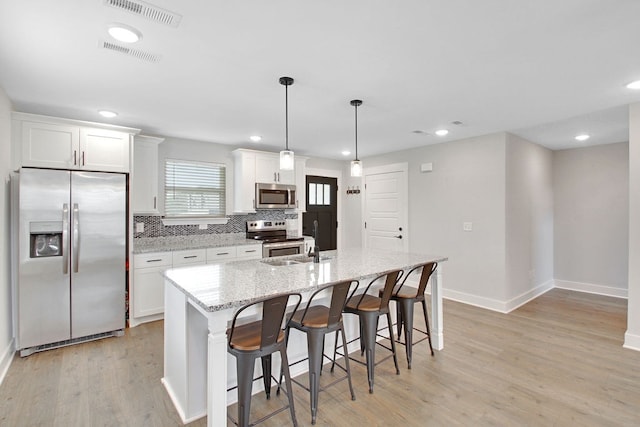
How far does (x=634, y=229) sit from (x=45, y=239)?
5652mm

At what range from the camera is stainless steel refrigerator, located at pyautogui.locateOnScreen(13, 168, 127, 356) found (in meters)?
2.95

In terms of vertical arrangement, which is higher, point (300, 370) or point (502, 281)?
point (502, 281)

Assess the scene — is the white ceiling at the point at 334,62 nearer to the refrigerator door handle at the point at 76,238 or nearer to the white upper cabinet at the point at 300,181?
the refrigerator door handle at the point at 76,238

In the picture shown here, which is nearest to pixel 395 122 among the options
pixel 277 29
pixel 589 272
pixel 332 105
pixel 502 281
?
pixel 332 105

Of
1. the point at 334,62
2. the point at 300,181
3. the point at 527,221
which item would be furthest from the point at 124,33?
the point at 527,221

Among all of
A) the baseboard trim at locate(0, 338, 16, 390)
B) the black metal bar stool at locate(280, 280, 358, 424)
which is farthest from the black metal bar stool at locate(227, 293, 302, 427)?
the baseboard trim at locate(0, 338, 16, 390)

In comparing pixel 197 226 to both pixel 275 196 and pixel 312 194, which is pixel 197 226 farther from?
pixel 312 194

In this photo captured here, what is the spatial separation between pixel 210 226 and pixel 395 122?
9.72 ft

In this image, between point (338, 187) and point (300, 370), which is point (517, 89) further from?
point (338, 187)

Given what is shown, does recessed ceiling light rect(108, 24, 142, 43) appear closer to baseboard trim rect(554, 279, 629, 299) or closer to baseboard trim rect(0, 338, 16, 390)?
baseboard trim rect(0, 338, 16, 390)

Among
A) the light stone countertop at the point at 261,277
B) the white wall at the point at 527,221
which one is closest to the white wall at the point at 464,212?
the white wall at the point at 527,221

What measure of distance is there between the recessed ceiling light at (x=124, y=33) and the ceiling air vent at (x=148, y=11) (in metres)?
0.17

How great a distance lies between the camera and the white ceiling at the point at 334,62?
5.51ft

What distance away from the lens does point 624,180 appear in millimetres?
4805
